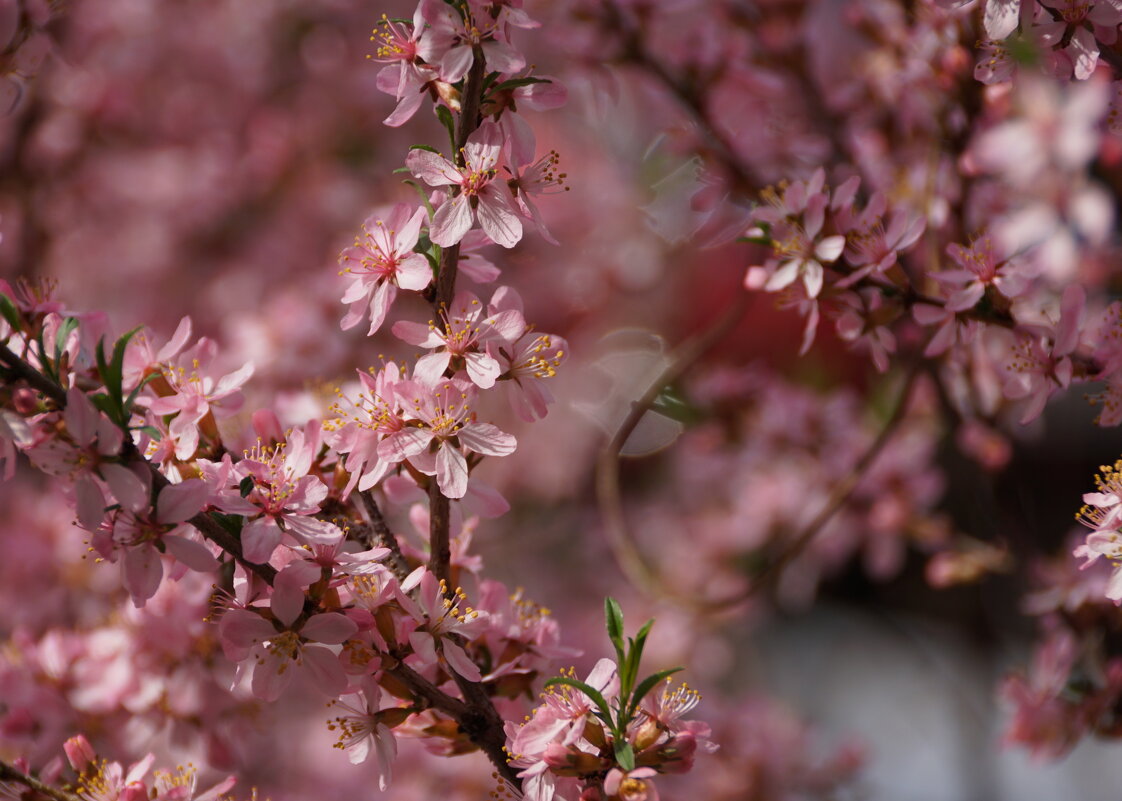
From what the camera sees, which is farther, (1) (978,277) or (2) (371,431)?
(1) (978,277)

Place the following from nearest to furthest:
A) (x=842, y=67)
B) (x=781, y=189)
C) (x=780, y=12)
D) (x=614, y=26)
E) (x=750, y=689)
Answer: (x=781, y=189) → (x=614, y=26) → (x=780, y=12) → (x=842, y=67) → (x=750, y=689)

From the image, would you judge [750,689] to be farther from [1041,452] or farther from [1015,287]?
[1015,287]

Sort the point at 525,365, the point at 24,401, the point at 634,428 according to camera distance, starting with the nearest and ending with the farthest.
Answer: the point at 24,401
the point at 525,365
the point at 634,428

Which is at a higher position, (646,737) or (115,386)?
(115,386)

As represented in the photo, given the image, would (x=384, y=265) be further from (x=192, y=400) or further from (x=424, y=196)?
(x=192, y=400)

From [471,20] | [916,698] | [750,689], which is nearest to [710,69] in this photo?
[471,20]

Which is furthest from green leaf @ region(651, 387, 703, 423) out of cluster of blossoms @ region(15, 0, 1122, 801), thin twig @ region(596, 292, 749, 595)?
cluster of blossoms @ region(15, 0, 1122, 801)

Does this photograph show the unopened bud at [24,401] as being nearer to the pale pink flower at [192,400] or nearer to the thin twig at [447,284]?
the pale pink flower at [192,400]

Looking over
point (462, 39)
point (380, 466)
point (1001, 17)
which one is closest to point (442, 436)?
point (380, 466)
